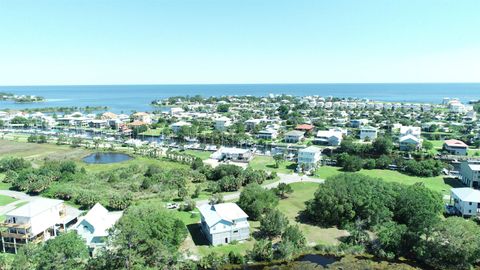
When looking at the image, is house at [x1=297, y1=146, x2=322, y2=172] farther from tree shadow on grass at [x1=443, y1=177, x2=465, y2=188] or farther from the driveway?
the driveway

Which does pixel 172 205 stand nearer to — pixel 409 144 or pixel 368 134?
pixel 409 144

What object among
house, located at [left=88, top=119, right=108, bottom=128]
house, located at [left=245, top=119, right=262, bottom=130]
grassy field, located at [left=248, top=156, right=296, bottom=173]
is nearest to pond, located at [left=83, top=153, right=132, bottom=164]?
grassy field, located at [left=248, top=156, right=296, bottom=173]

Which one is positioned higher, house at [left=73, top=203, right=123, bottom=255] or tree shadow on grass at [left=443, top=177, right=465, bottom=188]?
house at [left=73, top=203, right=123, bottom=255]

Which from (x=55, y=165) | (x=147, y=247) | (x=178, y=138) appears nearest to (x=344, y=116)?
(x=178, y=138)

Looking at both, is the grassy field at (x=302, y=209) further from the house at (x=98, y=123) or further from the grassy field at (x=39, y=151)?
the house at (x=98, y=123)

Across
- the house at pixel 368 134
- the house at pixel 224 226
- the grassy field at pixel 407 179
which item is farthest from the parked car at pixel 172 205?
the house at pixel 368 134

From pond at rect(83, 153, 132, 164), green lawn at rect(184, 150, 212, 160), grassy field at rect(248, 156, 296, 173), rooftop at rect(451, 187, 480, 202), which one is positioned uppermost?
rooftop at rect(451, 187, 480, 202)
